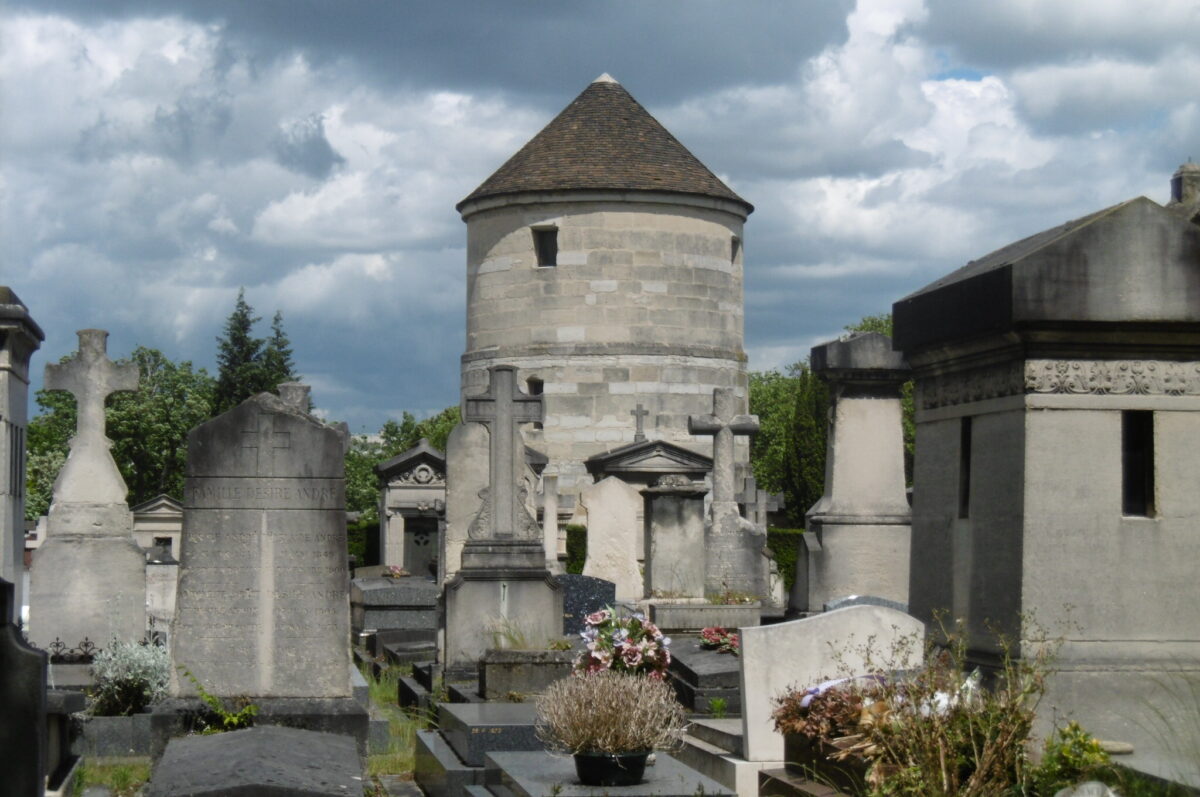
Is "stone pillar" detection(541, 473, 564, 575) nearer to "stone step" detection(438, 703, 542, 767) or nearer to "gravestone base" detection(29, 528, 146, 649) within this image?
"gravestone base" detection(29, 528, 146, 649)

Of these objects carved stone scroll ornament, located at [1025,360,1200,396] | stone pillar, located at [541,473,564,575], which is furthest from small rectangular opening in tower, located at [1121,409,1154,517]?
stone pillar, located at [541,473,564,575]

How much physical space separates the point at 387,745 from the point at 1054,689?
5.76 m

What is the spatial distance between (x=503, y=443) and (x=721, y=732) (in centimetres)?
686

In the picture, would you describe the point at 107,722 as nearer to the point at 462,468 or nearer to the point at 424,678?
the point at 424,678

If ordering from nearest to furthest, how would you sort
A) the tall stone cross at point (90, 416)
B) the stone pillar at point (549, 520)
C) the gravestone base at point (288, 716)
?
the gravestone base at point (288, 716) → the tall stone cross at point (90, 416) → the stone pillar at point (549, 520)

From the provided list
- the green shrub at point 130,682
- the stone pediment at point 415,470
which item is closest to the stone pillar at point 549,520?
the stone pediment at point 415,470

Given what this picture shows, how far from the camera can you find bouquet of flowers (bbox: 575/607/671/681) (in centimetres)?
1131

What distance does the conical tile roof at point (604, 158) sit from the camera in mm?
38281

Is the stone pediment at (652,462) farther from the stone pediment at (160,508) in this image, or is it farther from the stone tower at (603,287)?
the stone pediment at (160,508)

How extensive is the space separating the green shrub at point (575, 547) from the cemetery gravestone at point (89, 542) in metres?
17.8

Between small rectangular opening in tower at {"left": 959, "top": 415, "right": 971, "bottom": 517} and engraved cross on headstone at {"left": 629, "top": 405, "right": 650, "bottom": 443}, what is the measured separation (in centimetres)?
2866

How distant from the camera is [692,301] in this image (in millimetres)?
39094

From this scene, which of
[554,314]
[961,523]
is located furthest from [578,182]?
[961,523]

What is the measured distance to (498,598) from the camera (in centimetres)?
1518
